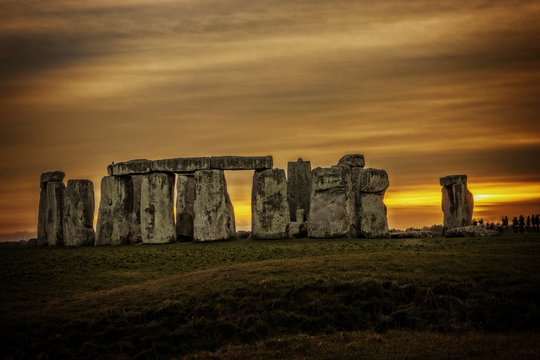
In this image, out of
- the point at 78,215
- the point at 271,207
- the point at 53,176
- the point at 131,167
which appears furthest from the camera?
the point at 53,176

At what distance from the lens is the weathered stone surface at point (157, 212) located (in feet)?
115

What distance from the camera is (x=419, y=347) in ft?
49.8

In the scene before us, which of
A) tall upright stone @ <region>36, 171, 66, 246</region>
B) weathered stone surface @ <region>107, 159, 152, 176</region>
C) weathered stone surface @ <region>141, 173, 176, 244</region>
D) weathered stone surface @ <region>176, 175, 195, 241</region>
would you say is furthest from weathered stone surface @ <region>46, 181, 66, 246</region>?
weathered stone surface @ <region>176, 175, 195, 241</region>

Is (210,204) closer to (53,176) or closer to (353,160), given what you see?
(353,160)

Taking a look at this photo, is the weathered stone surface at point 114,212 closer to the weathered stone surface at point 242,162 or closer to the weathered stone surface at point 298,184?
the weathered stone surface at point 242,162

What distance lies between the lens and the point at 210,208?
34.2m

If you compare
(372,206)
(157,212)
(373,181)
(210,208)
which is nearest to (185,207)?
(157,212)

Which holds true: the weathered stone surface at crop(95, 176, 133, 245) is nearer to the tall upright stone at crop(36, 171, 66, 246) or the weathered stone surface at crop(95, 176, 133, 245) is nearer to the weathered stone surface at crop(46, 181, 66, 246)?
the weathered stone surface at crop(46, 181, 66, 246)

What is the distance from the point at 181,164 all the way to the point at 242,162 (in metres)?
3.48

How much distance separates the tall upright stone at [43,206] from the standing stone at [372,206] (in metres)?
18.4

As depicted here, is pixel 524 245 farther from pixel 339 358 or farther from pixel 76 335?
pixel 76 335

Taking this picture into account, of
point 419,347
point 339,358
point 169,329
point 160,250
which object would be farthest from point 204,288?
point 160,250

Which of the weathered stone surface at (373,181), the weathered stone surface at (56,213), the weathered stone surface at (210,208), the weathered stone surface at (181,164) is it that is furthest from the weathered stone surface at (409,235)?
the weathered stone surface at (56,213)

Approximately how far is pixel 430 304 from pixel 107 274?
13.2 metres
